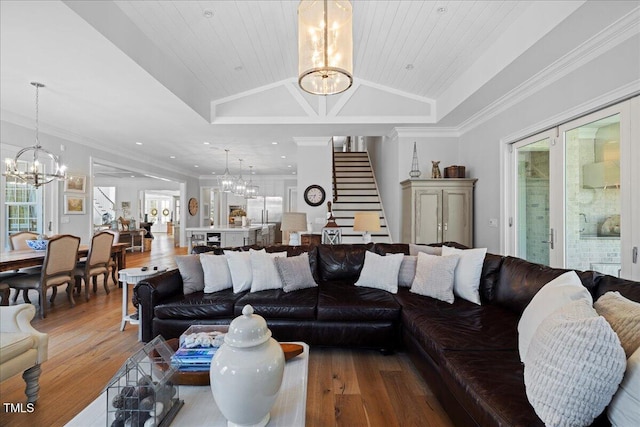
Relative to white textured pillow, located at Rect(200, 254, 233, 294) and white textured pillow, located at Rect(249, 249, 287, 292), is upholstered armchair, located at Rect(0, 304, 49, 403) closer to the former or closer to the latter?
white textured pillow, located at Rect(200, 254, 233, 294)

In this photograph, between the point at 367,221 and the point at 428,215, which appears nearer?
the point at 367,221

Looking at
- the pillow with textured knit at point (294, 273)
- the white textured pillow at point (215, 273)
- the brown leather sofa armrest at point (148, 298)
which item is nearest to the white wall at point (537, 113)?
the pillow with textured knit at point (294, 273)

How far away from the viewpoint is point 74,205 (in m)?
5.80

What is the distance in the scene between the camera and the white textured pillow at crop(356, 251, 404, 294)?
306cm

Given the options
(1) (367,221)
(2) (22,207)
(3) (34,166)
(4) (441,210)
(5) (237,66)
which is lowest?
(1) (367,221)

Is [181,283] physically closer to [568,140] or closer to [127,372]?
[127,372]

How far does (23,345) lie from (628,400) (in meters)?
2.96

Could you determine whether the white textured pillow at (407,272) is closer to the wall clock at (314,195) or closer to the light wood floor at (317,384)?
the light wood floor at (317,384)

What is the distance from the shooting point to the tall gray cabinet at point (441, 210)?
4.77 meters

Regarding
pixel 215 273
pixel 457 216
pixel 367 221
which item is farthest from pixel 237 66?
pixel 457 216

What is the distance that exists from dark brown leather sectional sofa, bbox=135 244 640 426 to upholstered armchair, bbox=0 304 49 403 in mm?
789

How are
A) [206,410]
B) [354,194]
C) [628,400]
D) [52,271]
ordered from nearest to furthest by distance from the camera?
[628,400]
[206,410]
[52,271]
[354,194]

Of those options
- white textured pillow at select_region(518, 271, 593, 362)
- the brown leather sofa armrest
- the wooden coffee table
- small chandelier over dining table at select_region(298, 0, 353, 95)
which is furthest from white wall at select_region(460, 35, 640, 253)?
the brown leather sofa armrest

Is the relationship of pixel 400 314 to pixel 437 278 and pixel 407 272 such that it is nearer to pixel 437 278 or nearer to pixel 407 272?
pixel 437 278
